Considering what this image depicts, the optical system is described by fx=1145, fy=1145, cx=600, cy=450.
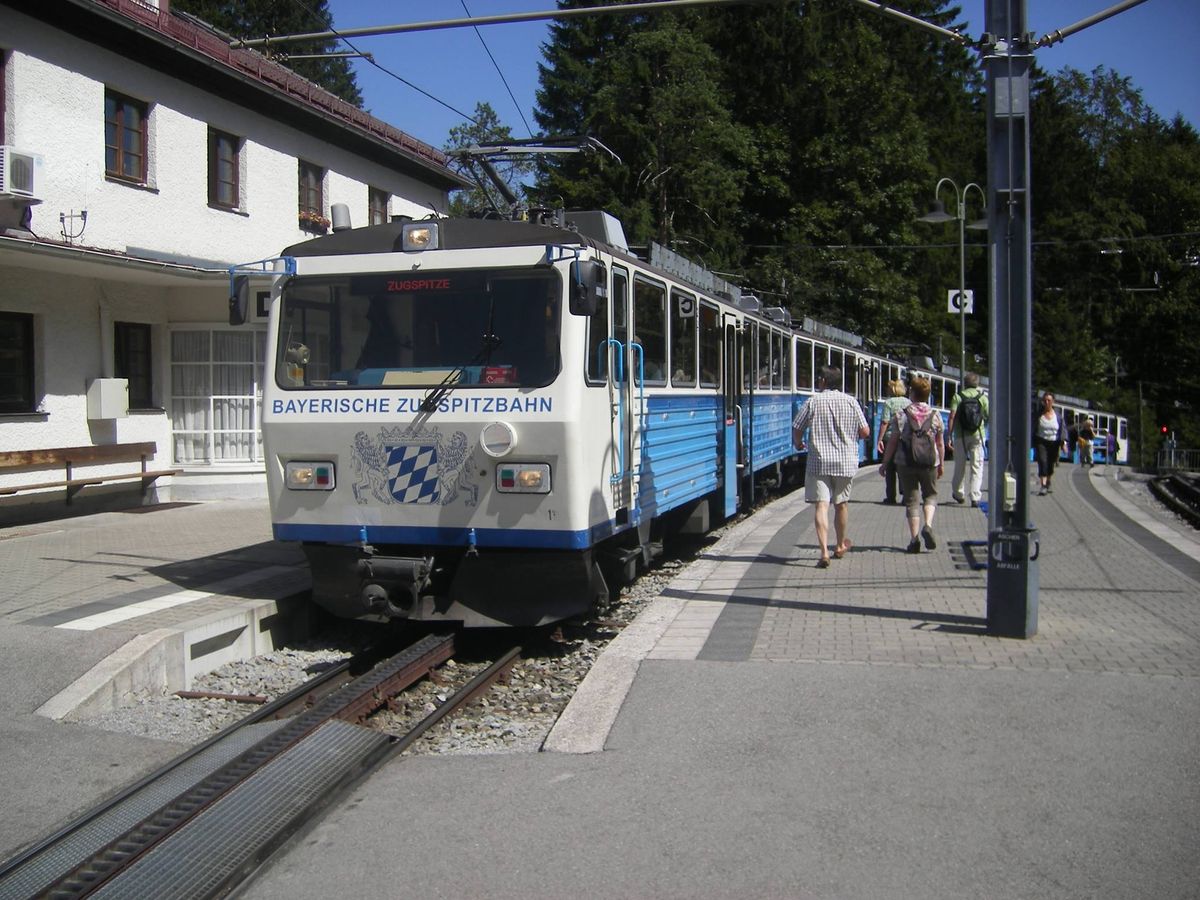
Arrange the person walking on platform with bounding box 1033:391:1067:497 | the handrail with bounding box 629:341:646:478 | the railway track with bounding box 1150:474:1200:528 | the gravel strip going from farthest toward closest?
the railway track with bounding box 1150:474:1200:528 < the person walking on platform with bounding box 1033:391:1067:497 < the handrail with bounding box 629:341:646:478 < the gravel strip

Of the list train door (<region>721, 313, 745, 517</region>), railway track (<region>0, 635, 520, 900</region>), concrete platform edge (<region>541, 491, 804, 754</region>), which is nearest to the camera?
railway track (<region>0, 635, 520, 900</region>)

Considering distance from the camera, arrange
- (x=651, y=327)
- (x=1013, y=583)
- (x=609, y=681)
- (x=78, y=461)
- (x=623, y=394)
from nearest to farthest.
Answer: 1. (x=609, y=681)
2. (x=1013, y=583)
3. (x=623, y=394)
4. (x=651, y=327)
5. (x=78, y=461)

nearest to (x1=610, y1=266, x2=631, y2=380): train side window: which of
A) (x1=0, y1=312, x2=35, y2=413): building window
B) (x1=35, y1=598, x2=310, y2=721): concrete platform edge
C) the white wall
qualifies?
(x1=35, y1=598, x2=310, y2=721): concrete platform edge

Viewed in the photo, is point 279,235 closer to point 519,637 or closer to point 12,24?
point 12,24

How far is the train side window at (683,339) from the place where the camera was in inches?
385

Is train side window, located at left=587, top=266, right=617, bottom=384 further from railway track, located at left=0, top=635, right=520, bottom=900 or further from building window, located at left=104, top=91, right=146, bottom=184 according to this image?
building window, located at left=104, top=91, right=146, bottom=184

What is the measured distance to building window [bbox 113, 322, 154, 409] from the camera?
15.4 metres

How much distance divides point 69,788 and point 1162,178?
61713mm

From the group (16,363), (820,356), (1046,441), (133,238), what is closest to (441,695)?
(16,363)

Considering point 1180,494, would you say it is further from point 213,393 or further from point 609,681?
point 609,681

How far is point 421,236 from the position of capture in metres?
7.71

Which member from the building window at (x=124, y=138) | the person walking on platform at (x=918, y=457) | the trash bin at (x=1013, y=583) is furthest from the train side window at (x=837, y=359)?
the trash bin at (x=1013, y=583)

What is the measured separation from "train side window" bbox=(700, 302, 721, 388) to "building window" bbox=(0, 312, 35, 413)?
8124 millimetres

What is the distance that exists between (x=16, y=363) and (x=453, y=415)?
8495mm
